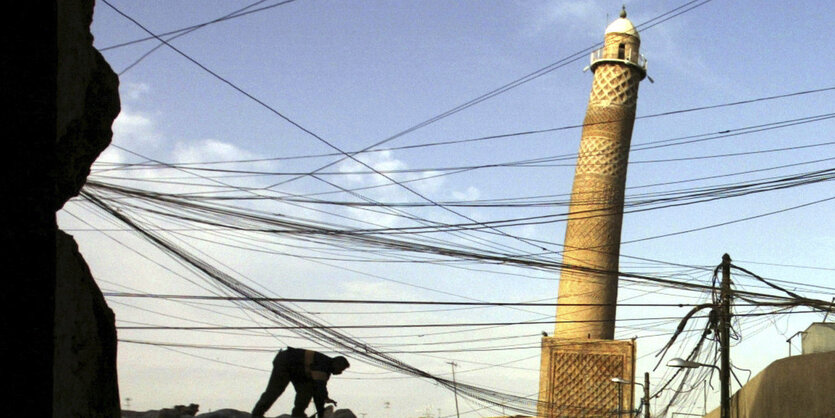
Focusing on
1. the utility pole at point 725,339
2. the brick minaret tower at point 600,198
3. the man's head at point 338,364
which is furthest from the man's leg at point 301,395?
the brick minaret tower at point 600,198

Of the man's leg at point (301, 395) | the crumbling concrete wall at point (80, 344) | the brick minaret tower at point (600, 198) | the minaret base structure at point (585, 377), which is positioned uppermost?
the brick minaret tower at point (600, 198)

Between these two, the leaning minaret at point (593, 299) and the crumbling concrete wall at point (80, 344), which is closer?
the crumbling concrete wall at point (80, 344)

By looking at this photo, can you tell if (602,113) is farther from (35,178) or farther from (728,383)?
(35,178)

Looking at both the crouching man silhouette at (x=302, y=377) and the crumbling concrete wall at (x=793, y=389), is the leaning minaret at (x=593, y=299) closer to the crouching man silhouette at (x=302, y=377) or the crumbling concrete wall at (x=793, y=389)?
the crumbling concrete wall at (x=793, y=389)

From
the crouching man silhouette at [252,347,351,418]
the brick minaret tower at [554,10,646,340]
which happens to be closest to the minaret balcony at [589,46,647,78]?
the brick minaret tower at [554,10,646,340]

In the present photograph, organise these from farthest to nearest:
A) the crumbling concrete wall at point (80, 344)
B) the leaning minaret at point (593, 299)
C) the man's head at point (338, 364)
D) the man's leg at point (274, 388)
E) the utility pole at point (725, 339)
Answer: the leaning minaret at point (593, 299)
the utility pole at point (725, 339)
the man's leg at point (274, 388)
the man's head at point (338, 364)
the crumbling concrete wall at point (80, 344)

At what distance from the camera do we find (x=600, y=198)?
995 inches

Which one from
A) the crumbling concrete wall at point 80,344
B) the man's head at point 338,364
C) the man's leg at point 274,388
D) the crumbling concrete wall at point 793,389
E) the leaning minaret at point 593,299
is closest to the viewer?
the crumbling concrete wall at point 80,344

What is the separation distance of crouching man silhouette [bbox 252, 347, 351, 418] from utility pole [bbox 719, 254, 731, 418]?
8286 mm

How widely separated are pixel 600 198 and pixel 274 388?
16746 mm

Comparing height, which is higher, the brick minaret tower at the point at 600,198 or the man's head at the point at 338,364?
the brick minaret tower at the point at 600,198

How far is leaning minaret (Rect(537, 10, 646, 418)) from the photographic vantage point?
979 inches

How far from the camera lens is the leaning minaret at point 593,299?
2486 cm

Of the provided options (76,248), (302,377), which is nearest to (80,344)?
(76,248)
